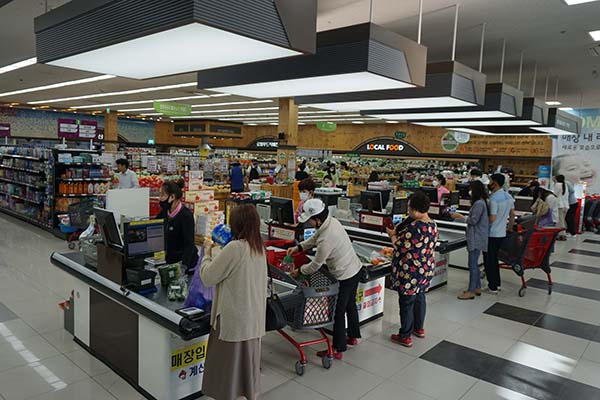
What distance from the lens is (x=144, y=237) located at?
134 inches

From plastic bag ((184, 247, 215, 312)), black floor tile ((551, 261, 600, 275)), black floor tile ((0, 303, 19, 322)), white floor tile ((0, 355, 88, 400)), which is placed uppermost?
plastic bag ((184, 247, 215, 312))

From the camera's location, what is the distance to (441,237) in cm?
677

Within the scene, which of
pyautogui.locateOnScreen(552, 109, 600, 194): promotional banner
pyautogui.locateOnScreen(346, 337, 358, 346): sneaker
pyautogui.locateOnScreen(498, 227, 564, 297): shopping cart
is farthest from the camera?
pyautogui.locateOnScreen(552, 109, 600, 194): promotional banner

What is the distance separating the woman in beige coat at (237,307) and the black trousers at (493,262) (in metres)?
4.41

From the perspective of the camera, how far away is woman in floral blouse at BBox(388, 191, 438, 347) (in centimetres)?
427

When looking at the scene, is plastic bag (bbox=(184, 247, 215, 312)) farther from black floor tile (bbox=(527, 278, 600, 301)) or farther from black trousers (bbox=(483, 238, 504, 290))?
black floor tile (bbox=(527, 278, 600, 301))

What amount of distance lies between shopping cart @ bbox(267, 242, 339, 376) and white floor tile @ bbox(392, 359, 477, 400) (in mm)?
710

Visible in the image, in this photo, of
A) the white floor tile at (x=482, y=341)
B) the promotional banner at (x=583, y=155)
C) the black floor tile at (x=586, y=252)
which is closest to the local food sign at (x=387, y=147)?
the promotional banner at (x=583, y=155)

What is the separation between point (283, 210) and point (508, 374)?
9.69 ft

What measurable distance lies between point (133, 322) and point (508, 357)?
3569 millimetres

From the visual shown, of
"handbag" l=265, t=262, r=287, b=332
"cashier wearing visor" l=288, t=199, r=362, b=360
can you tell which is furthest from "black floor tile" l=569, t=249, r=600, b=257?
"handbag" l=265, t=262, r=287, b=332

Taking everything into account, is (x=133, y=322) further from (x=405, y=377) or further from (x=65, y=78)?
(x=65, y=78)

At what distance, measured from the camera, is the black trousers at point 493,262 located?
6078mm

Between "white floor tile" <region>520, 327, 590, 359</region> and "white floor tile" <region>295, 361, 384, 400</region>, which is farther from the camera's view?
"white floor tile" <region>520, 327, 590, 359</region>
